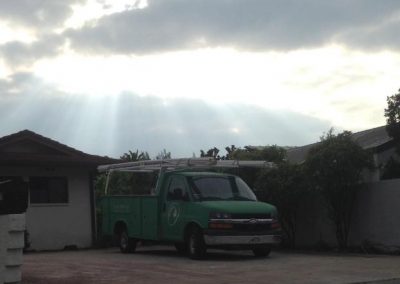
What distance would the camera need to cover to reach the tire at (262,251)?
15347 millimetres

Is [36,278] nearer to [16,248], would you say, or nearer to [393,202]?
[16,248]

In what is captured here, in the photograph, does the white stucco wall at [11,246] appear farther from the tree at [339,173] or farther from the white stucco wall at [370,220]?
the white stucco wall at [370,220]

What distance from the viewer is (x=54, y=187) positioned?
21.8 meters

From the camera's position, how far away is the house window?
21250 millimetres

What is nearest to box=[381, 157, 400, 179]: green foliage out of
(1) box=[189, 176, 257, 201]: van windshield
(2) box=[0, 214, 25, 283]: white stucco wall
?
(1) box=[189, 176, 257, 201]: van windshield

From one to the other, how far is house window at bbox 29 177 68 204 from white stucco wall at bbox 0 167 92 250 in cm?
15

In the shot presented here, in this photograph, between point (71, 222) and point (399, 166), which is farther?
point (71, 222)

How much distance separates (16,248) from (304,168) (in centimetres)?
1002

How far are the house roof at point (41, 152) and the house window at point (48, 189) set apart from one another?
77cm

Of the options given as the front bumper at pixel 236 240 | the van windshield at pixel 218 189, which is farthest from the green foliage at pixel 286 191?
the front bumper at pixel 236 240

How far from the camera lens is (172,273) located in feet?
40.2

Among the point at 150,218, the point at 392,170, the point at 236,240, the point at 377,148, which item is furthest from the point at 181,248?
the point at 377,148

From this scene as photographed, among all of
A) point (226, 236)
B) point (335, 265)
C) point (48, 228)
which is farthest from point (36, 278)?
point (48, 228)

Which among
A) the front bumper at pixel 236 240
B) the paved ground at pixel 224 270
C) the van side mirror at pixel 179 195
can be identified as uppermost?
the van side mirror at pixel 179 195
